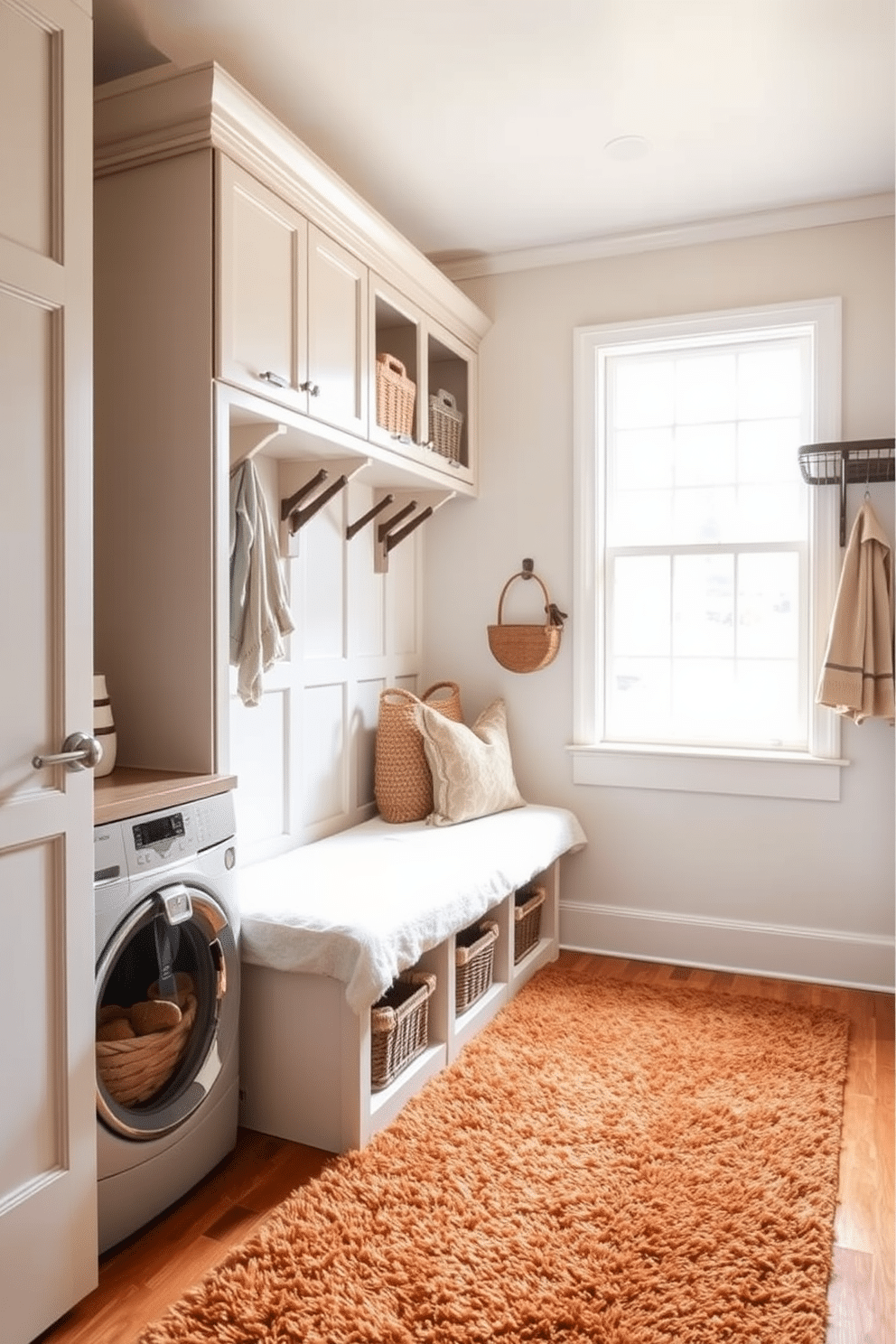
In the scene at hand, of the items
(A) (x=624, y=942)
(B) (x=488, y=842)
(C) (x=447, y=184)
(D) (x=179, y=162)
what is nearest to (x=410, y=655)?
(B) (x=488, y=842)

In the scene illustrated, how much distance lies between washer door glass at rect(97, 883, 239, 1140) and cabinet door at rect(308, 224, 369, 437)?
1340 mm

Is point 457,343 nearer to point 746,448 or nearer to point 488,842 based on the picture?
point 746,448

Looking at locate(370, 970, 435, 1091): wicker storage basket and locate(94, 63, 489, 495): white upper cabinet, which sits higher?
locate(94, 63, 489, 495): white upper cabinet

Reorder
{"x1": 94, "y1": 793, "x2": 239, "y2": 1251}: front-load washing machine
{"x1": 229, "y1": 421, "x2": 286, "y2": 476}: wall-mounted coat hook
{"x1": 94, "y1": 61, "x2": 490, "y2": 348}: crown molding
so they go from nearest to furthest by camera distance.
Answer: {"x1": 94, "y1": 793, "x2": 239, "y2": 1251}: front-load washing machine → {"x1": 94, "y1": 61, "x2": 490, "y2": 348}: crown molding → {"x1": 229, "y1": 421, "x2": 286, "y2": 476}: wall-mounted coat hook

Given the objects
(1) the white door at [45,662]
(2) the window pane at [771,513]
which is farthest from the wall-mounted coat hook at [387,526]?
(1) the white door at [45,662]

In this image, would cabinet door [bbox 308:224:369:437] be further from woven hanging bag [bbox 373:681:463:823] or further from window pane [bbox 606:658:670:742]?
window pane [bbox 606:658:670:742]

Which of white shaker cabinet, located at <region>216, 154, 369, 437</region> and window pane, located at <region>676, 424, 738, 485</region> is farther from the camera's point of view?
window pane, located at <region>676, 424, 738, 485</region>

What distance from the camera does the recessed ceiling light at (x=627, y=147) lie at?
2781mm

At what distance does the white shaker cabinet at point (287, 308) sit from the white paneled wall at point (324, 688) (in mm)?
368

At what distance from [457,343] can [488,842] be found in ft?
6.13

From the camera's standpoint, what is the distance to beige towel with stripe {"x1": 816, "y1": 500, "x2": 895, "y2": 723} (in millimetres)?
3104

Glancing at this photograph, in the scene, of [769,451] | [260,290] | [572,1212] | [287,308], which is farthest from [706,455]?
[572,1212]

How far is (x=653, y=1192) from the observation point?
2.06m

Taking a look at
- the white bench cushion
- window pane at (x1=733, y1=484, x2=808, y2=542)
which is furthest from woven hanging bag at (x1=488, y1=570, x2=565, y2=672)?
window pane at (x1=733, y1=484, x2=808, y2=542)
